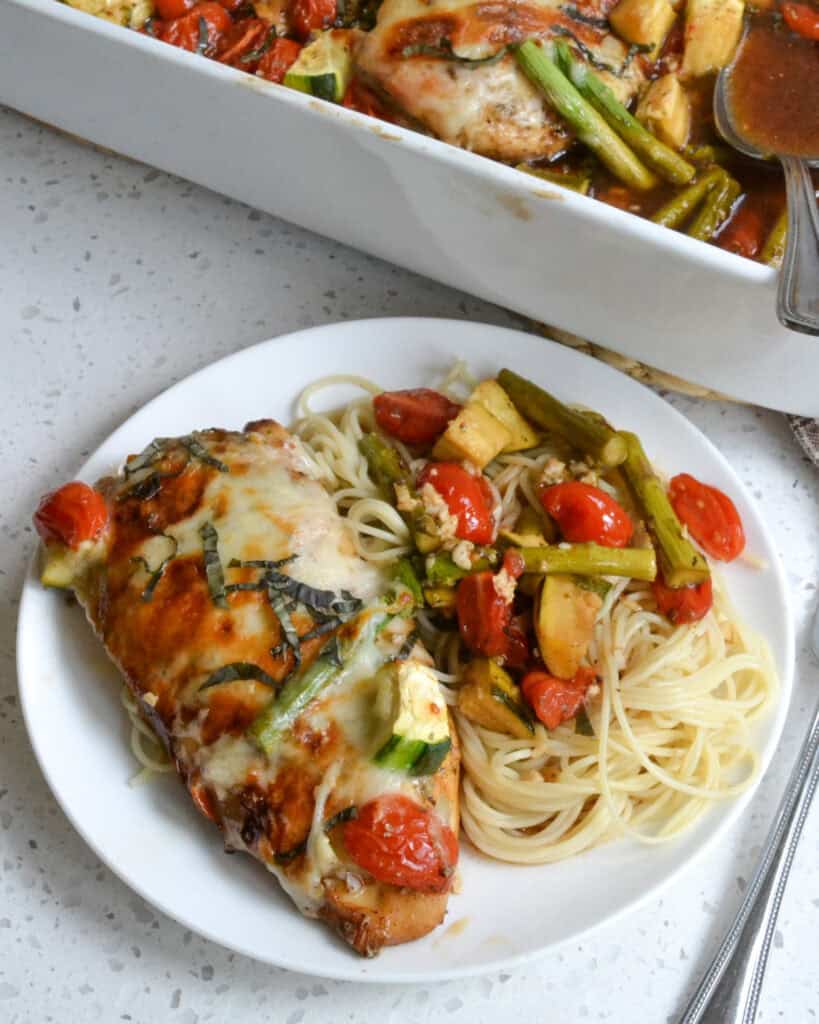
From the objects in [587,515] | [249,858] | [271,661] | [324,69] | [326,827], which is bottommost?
[249,858]

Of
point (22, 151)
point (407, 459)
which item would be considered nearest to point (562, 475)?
point (407, 459)

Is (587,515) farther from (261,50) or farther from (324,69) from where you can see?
(261,50)

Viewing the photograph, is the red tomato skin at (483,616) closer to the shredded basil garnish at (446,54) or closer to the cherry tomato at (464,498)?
the cherry tomato at (464,498)

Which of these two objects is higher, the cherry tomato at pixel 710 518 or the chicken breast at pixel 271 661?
the cherry tomato at pixel 710 518

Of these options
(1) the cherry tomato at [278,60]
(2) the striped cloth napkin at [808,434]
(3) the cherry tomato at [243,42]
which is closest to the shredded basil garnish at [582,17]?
(1) the cherry tomato at [278,60]

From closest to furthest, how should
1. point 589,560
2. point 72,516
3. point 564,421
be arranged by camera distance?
point 72,516 < point 589,560 < point 564,421

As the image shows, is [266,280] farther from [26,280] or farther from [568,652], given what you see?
[568,652]

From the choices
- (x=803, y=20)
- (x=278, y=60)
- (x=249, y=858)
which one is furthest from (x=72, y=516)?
(x=803, y=20)
